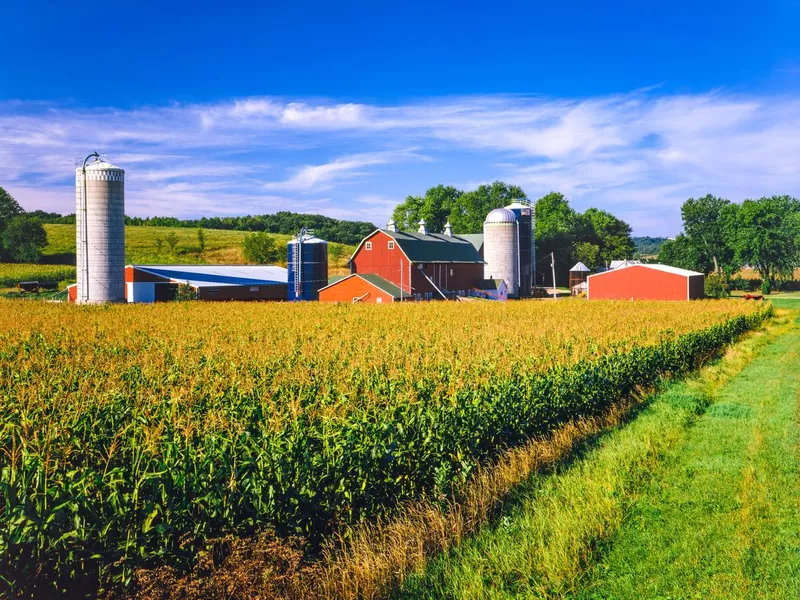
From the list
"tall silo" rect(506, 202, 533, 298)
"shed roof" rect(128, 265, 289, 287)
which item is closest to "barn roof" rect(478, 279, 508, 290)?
"tall silo" rect(506, 202, 533, 298)

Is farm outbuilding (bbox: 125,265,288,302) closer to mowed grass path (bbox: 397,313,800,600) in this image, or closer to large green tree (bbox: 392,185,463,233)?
mowed grass path (bbox: 397,313,800,600)

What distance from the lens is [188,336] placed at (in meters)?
18.0

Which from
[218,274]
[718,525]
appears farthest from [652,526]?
[218,274]

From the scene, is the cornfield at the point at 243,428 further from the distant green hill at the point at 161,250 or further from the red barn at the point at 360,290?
the distant green hill at the point at 161,250

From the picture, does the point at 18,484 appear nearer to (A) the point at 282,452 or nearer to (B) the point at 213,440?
(B) the point at 213,440

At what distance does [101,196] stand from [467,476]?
40.1m

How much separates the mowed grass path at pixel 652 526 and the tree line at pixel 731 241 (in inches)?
3481

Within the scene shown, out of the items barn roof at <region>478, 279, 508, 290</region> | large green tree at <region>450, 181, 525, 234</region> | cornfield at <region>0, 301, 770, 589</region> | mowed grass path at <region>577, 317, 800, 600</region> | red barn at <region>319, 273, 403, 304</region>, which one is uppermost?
large green tree at <region>450, 181, 525, 234</region>

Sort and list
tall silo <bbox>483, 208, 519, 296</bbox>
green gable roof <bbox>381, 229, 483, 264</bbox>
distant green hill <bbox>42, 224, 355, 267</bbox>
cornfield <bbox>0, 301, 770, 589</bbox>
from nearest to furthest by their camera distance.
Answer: cornfield <bbox>0, 301, 770, 589</bbox>
green gable roof <bbox>381, 229, 483, 264</bbox>
tall silo <bbox>483, 208, 519, 296</bbox>
distant green hill <bbox>42, 224, 355, 267</bbox>

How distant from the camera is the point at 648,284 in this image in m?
54.4

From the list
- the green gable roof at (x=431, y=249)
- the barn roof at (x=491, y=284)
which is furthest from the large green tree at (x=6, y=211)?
the barn roof at (x=491, y=284)

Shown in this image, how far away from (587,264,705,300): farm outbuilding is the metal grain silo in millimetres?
25012

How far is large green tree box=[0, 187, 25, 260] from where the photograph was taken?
82188 mm

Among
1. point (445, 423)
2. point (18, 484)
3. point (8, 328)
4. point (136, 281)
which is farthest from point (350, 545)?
point (136, 281)
